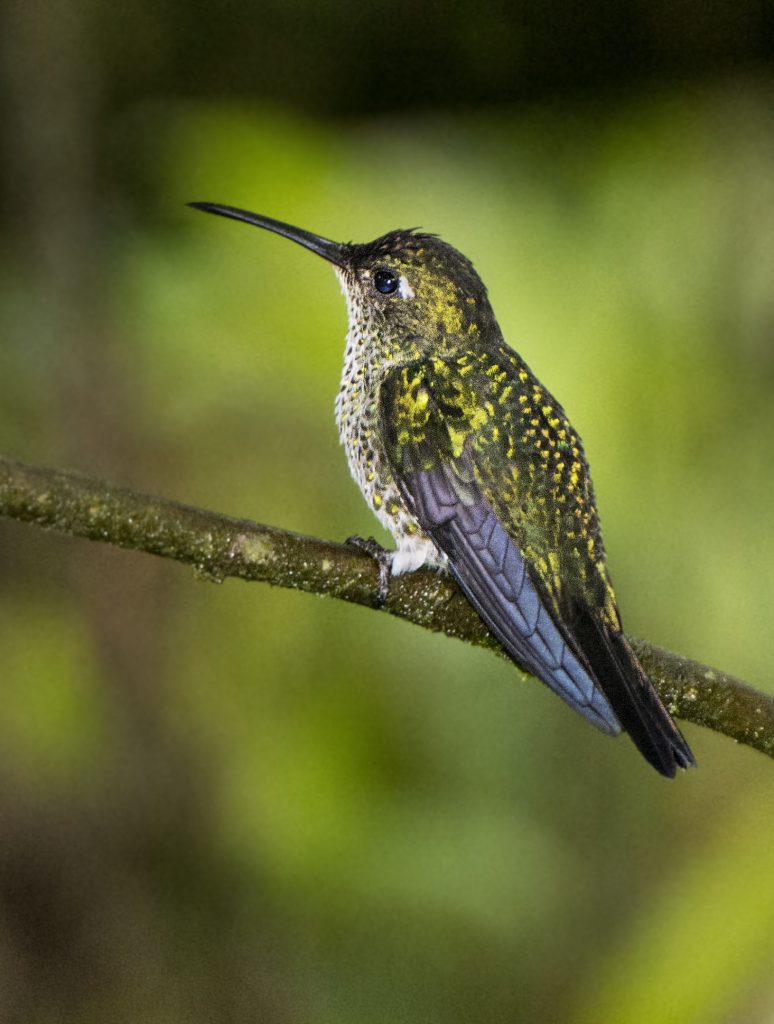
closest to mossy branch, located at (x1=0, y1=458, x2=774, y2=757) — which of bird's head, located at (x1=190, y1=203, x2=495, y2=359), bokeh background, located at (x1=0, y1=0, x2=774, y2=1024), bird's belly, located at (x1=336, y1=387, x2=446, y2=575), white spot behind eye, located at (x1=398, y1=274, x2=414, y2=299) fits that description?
bird's belly, located at (x1=336, y1=387, x2=446, y2=575)

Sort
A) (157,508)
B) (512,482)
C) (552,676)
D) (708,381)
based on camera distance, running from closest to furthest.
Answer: (157,508) → (552,676) → (512,482) → (708,381)

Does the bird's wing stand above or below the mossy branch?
above

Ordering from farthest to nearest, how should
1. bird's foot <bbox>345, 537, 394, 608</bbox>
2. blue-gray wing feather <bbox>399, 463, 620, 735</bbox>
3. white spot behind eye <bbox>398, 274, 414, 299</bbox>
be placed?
white spot behind eye <bbox>398, 274, 414, 299</bbox>
blue-gray wing feather <bbox>399, 463, 620, 735</bbox>
bird's foot <bbox>345, 537, 394, 608</bbox>

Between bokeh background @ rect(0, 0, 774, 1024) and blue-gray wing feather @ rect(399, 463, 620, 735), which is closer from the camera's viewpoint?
blue-gray wing feather @ rect(399, 463, 620, 735)

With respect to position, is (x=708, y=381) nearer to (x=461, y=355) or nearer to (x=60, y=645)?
(x=461, y=355)

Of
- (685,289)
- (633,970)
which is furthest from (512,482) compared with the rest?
(685,289)

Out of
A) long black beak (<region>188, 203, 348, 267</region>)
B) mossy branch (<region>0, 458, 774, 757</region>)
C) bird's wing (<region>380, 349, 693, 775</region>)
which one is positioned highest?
long black beak (<region>188, 203, 348, 267</region>)

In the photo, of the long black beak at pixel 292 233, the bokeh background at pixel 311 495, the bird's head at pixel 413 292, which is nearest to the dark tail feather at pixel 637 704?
the bird's head at pixel 413 292

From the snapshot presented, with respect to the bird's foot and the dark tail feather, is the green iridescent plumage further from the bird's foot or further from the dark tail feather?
the bird's foot
